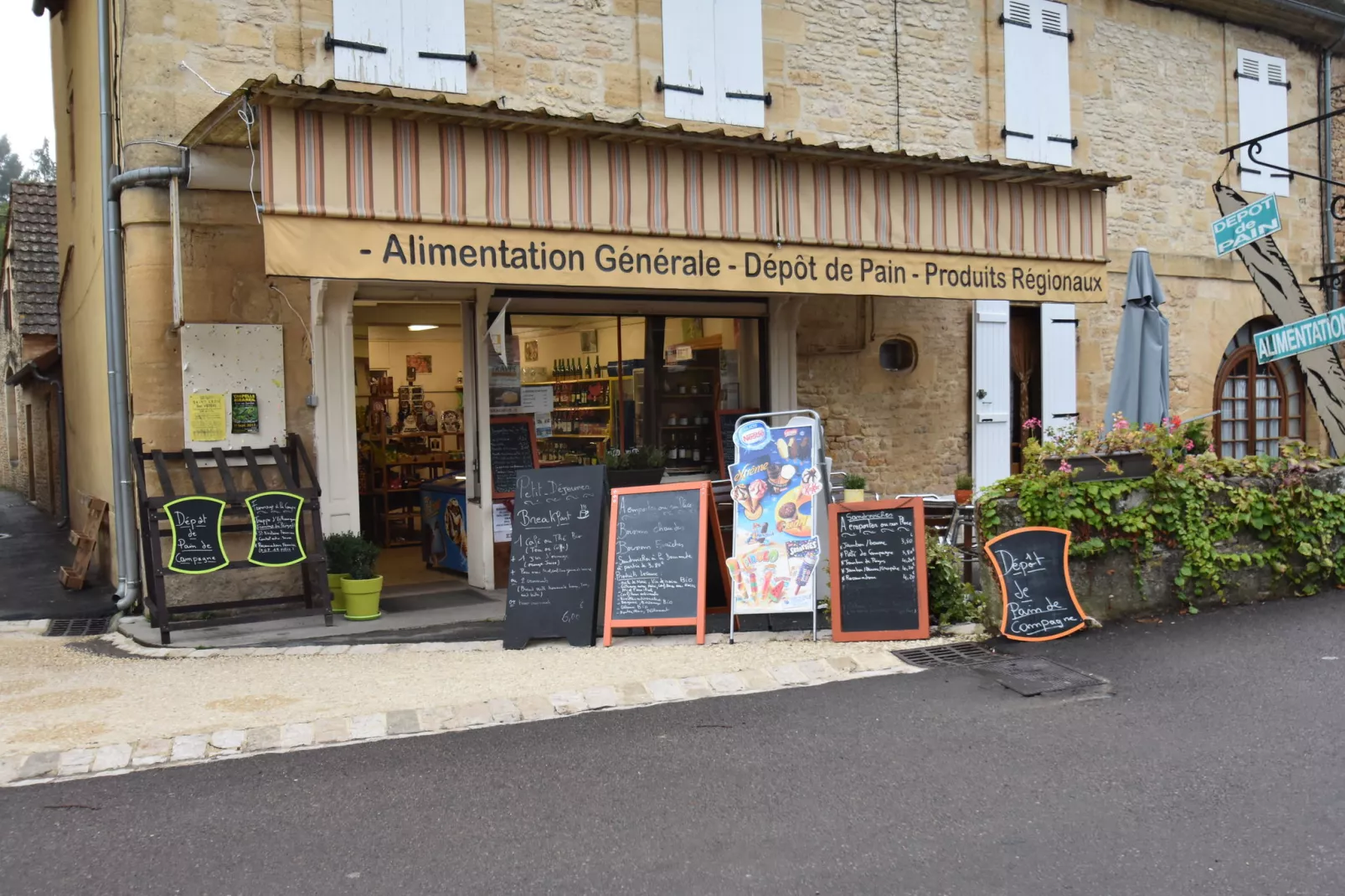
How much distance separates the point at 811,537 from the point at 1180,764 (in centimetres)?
278

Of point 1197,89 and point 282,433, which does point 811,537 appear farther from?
point 1197,89

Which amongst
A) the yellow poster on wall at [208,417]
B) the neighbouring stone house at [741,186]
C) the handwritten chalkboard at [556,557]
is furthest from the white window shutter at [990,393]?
the yellow poster on wall at [208,417]

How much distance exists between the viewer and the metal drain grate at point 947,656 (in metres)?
6.06

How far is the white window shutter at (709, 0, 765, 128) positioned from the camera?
383 inches

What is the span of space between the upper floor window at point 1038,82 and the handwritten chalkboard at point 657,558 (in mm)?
6405

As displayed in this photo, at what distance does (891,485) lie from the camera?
35.8ft

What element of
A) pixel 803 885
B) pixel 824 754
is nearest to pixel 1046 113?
pixel 824 754

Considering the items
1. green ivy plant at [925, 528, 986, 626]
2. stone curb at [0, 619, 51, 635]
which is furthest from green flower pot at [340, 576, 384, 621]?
green ivy plant at [925, 528, 986, 626]

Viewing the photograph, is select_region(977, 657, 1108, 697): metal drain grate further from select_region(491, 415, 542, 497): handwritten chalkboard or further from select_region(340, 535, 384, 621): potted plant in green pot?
select_region(491, 415, 542, 497): handwritten chalkboard

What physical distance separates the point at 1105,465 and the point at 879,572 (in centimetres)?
163

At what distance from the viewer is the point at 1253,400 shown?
13.5 metres

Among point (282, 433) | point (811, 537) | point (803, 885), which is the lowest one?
point (803, 885)

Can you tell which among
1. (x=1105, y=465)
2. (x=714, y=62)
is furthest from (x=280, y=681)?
(x=714, y=62)

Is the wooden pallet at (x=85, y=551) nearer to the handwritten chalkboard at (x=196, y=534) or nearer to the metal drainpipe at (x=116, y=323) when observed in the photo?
the metal drainpipe at (x=116, y=323)
